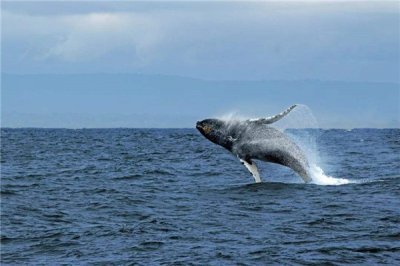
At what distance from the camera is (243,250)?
13.4m

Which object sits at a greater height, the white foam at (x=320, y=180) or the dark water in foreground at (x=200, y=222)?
the white foam at (x=320, y=180)

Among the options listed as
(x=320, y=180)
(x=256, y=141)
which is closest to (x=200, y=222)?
(x=256, y=141)

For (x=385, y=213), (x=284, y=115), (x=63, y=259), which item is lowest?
(x=63, y=259)

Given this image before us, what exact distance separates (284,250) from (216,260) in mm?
1361

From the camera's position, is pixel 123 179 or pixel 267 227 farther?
pixel 123 179

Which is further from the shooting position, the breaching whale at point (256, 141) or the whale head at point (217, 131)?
the whale head at point (217, 131)

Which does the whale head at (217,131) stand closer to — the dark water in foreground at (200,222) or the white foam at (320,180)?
the dark water in foreground at (200,222)

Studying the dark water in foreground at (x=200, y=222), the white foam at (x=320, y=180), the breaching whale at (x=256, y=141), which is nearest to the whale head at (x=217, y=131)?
the breaching whale at (x=256, y=141)

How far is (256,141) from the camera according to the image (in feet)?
70.3

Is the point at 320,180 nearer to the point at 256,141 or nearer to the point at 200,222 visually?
the point at 256,141

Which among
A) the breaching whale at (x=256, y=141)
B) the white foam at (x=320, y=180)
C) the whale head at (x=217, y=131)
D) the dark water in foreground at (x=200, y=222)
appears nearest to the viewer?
the dark water in foreground at (x=200, y=222)

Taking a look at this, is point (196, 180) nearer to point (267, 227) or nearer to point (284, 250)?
point (267, 227)

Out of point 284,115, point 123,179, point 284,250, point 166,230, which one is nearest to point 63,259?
point 166,230

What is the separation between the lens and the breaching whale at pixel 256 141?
21.2 metres
